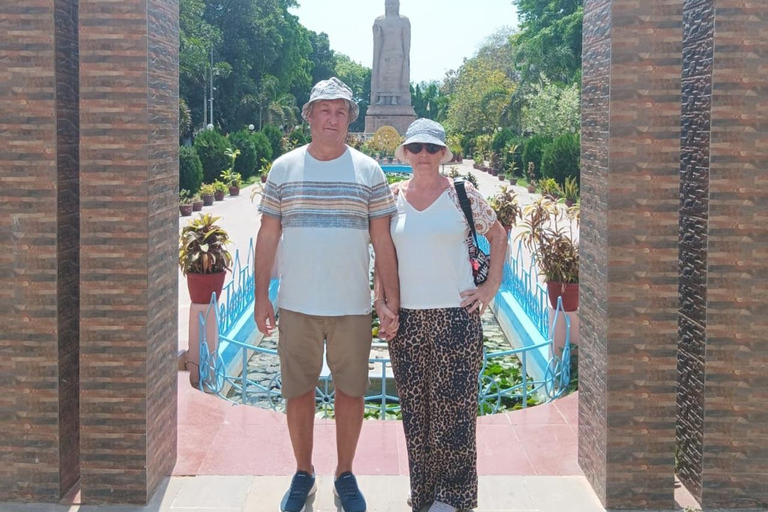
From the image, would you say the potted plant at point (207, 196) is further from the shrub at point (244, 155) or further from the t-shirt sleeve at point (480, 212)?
the t-shirt sleeve at point (480, 212)

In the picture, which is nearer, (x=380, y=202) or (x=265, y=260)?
(x=380, y=202)

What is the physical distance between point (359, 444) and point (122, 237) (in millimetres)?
1965

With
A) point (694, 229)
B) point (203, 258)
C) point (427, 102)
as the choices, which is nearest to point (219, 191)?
point (203, 258)

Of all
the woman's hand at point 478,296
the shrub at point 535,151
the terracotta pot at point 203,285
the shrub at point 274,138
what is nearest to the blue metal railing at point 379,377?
the terracotta pot at point 203,285

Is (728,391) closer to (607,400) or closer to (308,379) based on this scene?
(607,400)

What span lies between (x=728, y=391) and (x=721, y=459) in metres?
0.35

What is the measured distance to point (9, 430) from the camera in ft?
14.8

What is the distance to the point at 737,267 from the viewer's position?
4.34 meters

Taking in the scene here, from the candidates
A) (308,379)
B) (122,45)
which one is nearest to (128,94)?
(122,45)

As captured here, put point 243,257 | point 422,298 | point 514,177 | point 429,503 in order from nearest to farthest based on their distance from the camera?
point 422,298 < point 429,503 < point 243,257 < point 514,177

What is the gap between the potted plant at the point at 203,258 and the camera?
8242 mm

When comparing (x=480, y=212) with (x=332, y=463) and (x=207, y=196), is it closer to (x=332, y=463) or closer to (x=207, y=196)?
(x=332, y=463)

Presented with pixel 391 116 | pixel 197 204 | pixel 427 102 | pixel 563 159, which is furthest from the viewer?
pixel 427 102

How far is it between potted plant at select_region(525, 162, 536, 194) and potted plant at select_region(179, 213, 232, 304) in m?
18.9
